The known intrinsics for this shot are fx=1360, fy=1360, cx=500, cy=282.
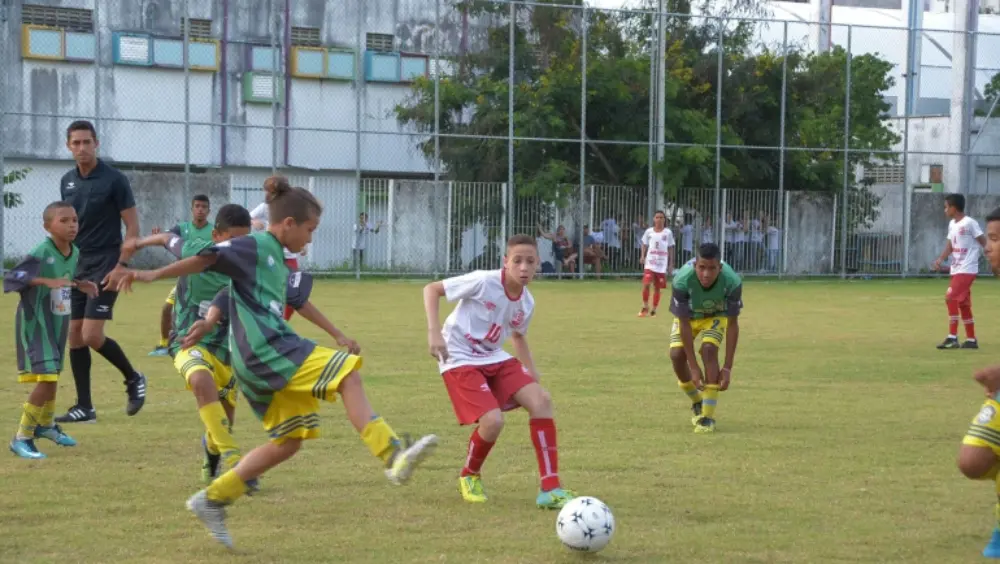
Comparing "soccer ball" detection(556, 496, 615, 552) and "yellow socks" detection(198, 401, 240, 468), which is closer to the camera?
"soccer ball" detection(556, 496, 615, 552)

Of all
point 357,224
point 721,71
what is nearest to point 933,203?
point 721,71

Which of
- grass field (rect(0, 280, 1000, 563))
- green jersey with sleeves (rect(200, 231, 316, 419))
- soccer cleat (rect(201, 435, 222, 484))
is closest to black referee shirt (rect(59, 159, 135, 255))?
grass field (rect(0, 280, 1000, 563))

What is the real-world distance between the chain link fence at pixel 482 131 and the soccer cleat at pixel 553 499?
2560 cm

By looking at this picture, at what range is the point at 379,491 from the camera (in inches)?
288

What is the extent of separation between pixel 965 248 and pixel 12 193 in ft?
72.7

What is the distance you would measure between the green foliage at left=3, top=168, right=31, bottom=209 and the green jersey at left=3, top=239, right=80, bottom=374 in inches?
926

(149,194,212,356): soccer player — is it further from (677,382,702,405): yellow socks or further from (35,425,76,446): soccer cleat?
(677,382,702,405): yellow socks

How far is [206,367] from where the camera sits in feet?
23.8

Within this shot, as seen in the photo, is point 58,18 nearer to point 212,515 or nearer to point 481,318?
point 481,318

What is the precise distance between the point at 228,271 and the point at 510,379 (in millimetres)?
1908

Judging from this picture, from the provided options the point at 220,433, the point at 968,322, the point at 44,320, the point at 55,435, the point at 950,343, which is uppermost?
the point at 44,320

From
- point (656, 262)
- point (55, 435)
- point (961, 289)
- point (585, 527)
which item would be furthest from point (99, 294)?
point (656, 262)

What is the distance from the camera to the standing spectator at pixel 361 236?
32969 mm

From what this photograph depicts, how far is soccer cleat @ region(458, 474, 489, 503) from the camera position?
23.2 feet
